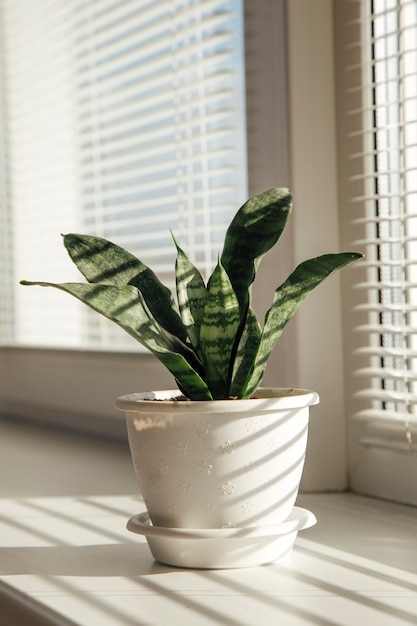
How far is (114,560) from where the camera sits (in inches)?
33.5

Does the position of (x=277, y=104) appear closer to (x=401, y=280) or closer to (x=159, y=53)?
(x=401, y=280)

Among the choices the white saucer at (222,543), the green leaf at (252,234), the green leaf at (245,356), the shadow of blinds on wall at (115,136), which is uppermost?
the shadow of blinds on wall at (115,136)

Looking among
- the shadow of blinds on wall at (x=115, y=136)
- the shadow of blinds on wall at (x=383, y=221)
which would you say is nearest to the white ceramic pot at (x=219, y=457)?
the shadow of blinds on wall at (x=383, y=221)

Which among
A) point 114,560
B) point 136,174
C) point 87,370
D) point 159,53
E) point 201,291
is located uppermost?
point 159,53

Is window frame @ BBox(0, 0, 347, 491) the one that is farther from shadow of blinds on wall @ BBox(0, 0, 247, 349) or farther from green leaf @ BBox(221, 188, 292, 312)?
green leaf @ BBox(221, 188, 292, 312)

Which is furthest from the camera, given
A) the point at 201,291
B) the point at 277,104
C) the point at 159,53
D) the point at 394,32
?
the point at 159,53

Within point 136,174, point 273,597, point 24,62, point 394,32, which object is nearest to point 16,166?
point 24,62

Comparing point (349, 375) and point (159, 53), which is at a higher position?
point (159, 53)

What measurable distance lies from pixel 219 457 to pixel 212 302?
0.13m

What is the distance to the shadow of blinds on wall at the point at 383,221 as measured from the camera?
107cm

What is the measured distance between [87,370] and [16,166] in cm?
60

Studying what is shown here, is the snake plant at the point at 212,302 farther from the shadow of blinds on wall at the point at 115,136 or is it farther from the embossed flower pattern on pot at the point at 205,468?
the shadow of blinds on wall at the point at 115,136

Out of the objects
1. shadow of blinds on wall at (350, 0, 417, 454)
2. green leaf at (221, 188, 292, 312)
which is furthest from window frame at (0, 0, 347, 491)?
green leaf at (221, 188, 292, 312)

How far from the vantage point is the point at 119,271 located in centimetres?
80
